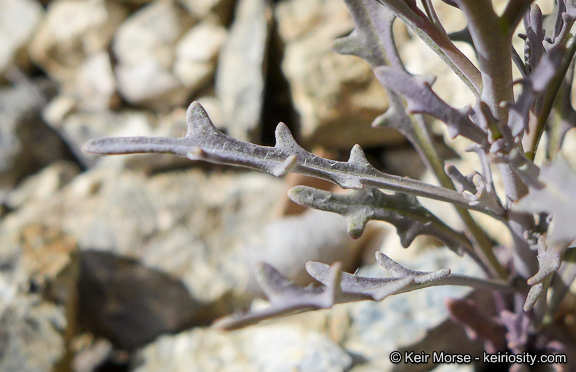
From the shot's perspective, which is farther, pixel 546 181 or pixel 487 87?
pixel 487 87

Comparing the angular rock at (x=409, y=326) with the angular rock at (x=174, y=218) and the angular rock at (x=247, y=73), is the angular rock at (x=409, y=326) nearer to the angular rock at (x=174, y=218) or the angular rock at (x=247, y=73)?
the angular rock at (x=174, y=218)

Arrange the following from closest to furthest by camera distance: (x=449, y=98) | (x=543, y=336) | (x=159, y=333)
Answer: (x=543, y=336) < (x=449, y=98) < (x=159, y=333)

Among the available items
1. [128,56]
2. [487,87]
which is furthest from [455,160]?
[128,56]

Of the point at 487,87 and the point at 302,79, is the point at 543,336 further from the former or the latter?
the point at 302,79

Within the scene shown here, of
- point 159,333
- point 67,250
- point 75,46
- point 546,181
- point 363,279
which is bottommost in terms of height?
point 159,333

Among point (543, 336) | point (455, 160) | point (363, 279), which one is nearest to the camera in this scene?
point (363, 279)

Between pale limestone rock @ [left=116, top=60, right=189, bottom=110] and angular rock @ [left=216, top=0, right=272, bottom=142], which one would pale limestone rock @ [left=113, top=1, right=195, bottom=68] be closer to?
pale limestone rock @ [left=116, top=60, right=189, bottom=110]

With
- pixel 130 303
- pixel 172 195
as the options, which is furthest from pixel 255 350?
pixel 172 195
